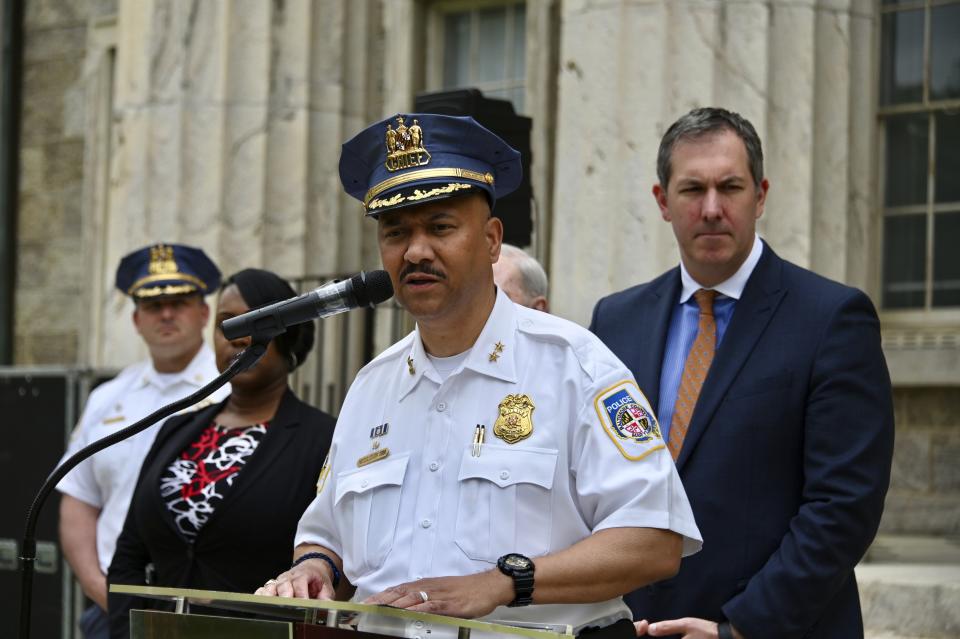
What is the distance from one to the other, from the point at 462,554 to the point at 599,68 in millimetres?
3871

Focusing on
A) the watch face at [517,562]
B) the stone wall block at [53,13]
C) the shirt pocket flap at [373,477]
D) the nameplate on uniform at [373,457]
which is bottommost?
the watch face at [517,562]

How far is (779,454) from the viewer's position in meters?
3.32

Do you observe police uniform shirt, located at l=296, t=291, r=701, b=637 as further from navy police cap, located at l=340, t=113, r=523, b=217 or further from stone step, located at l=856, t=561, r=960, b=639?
stone step, located at l=856, t=561, r=960, b=639

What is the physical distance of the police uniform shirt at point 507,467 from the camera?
2.61m

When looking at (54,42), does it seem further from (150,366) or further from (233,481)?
(233,481)

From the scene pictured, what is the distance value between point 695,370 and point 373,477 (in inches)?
40.8

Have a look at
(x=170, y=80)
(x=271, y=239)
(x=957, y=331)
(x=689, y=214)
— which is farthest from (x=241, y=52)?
(x=689, y=214)

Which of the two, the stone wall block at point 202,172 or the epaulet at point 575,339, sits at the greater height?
the stone wall block at point 202,172

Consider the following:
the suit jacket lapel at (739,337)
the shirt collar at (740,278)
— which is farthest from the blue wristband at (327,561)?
the shirt collar at (740,278)

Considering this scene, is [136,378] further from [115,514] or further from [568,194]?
[568,194]

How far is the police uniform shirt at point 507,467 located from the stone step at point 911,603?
285cm

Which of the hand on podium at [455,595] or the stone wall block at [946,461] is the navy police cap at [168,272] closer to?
the hand on podium at [455,595]

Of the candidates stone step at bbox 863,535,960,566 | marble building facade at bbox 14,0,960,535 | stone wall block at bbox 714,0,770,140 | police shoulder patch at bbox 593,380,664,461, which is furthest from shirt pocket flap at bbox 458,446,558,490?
stone step at bbox 863,535,960,566

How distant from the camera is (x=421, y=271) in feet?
8.81
